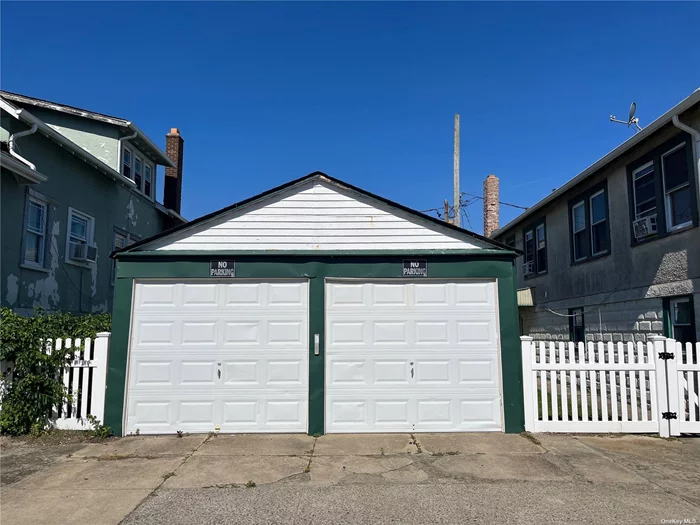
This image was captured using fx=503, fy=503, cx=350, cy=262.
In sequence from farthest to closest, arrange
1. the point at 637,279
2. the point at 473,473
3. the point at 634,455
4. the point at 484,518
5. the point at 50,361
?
1. the point at 637,279
2. the point at 50,361
3. the point at 634,455
4. the point at 473,473
5. the point at 484,518

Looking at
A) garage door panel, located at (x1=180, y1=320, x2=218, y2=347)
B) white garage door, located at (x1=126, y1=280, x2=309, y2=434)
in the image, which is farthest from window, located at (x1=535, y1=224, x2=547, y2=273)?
garage door panel, located at (x1=180, y1=320, x2=218, y2=347)

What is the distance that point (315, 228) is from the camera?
825cm

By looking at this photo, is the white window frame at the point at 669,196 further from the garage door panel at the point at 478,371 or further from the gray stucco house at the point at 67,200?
the gray stucco house at the point at 67,200

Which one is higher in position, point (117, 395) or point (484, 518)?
point (117, 395)

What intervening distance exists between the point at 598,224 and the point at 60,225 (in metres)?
12.9

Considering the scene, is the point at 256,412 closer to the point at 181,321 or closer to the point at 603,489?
the point at 181,321

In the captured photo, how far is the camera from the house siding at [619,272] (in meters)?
8.86

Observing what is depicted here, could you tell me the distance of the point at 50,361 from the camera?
7465 millimetres

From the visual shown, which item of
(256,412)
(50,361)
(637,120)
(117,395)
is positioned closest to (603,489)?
(256,412)

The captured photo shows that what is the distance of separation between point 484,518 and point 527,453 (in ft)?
7.51

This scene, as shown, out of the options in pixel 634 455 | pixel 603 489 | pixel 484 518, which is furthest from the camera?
pixel 634 455

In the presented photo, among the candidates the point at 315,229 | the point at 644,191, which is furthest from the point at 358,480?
the point at 644,191

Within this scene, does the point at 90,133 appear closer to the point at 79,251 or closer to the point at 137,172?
the point at 137,172


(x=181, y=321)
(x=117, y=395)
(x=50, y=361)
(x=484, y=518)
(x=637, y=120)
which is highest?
(x=637, y=120)
